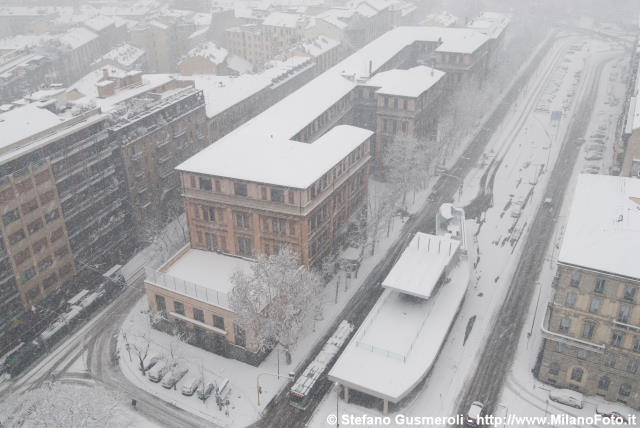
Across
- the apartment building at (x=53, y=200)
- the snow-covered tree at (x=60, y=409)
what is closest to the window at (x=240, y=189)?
the apartment building at (x=53, y=200)

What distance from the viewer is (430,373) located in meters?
72.1

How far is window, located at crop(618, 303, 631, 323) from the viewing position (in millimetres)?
62219

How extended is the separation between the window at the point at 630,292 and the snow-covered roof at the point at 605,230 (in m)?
1.80

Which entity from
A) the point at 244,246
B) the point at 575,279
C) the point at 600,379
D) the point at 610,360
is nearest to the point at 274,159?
the point at 244,246

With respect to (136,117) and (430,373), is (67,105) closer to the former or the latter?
(136,117)

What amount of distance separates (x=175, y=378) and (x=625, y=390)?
56026mm

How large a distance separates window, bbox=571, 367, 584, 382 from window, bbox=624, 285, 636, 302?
11.8 m

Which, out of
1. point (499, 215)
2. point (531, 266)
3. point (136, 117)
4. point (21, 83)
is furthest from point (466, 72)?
point (21, 83)

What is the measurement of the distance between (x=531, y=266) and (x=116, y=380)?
6888cm

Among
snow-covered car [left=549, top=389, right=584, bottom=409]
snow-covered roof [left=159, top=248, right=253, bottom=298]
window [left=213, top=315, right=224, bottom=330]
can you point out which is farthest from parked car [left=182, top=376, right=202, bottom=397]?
snow-covered car [left=549, top=389, right=584, bottom=409]

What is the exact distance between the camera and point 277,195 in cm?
7988

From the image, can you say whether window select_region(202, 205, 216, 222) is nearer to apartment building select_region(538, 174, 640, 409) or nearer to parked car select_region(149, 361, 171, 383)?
parked car select_region(149, 361, 171, 383)

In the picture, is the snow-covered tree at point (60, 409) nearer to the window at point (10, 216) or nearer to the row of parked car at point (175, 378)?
the row of parked car at point (175, 378)

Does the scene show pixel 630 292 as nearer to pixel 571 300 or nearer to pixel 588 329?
pixel 571 300
